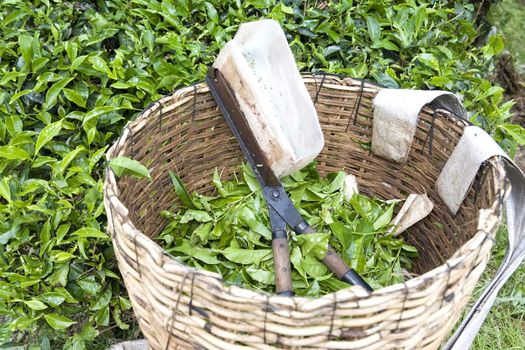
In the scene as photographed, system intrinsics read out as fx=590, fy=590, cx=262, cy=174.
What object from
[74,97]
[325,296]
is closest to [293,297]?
[325,296]

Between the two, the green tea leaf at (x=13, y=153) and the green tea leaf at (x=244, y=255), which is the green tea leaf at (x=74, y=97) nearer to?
the green tea leaf at (x=13, y=153)

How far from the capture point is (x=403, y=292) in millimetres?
1005

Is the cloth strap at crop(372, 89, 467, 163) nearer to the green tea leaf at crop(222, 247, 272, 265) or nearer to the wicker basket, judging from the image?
the wicker basket

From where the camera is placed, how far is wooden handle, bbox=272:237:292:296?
135cm

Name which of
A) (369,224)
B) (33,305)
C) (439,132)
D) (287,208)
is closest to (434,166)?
(439,132)

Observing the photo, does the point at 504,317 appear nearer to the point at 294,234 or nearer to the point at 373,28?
the point at 294,234

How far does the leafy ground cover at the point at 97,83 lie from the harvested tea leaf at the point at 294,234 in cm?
25

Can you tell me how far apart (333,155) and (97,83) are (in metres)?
0.79

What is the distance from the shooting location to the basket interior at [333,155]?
1504mm

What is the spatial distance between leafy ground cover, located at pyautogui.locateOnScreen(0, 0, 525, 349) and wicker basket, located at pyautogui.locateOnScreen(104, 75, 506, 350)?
0.20 metres

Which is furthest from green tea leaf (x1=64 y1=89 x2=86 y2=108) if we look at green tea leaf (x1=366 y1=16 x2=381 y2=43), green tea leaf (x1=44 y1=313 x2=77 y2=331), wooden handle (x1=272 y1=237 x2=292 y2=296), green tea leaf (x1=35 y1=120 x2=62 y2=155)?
green tea leaf (x1=366 y1=16 x2=381 y2=43)

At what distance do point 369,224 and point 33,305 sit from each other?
88 cm

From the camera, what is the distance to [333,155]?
5.98ft

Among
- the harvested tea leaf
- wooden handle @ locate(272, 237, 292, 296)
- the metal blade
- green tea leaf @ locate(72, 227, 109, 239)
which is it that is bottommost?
the harvested tea leaf
